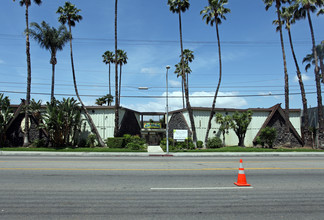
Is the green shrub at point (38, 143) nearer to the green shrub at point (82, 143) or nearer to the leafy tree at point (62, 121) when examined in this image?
the leafy tree at point (62, 121)

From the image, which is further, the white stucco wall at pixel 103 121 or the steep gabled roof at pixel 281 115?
the steep gabled roof at pixel 281 115

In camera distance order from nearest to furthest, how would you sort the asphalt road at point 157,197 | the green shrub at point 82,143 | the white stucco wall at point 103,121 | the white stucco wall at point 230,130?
the asphalt road at point 157,197
the green shrub at point 82,143
the white stucco wall at point 103,121
the white stucco wall at point 230,130

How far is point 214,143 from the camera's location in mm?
25391

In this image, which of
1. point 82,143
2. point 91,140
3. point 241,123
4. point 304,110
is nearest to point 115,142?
point 91,140

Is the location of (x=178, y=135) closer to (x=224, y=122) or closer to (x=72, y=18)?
(x=224, y=122)

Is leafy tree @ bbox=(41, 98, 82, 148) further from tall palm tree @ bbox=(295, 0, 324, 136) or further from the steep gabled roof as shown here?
tall palm tree @ bbox=(295, 0, 324, 136)

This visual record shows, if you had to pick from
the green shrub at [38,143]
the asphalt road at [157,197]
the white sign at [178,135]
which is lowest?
the asphalt road at [157,197]

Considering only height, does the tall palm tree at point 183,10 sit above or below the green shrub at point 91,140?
above

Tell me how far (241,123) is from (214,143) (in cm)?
403

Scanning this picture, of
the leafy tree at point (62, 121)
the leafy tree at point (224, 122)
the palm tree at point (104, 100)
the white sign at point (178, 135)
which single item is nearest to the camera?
the white sign at point (178, 135)

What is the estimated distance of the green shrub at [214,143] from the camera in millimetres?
25378

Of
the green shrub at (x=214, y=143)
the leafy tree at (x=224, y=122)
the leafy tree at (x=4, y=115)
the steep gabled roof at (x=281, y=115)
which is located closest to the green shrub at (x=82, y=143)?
the leafy tree at (x=4, y=115)

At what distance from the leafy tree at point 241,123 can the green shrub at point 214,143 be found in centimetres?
236

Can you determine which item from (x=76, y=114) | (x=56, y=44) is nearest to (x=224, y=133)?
(x=76, y=114)
